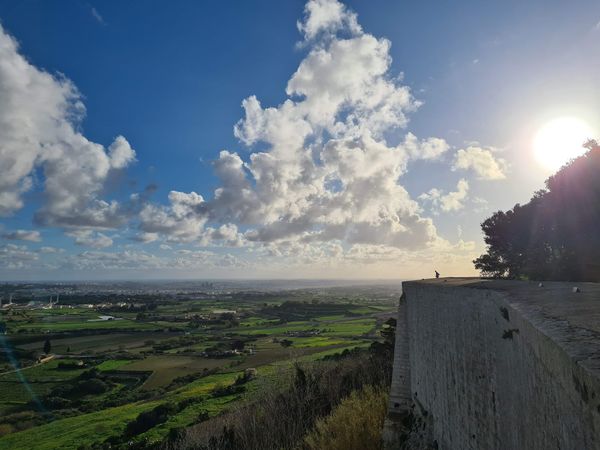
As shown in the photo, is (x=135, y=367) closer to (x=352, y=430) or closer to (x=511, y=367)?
(x=352, y=430)

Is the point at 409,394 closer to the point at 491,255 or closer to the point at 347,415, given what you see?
the point at 347,415

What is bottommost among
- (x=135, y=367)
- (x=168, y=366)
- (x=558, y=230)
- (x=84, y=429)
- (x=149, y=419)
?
(x=84, y=429)

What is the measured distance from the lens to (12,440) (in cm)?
3272

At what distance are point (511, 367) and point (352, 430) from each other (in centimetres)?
663

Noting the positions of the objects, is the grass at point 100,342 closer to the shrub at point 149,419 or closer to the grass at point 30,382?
the grass at point 30,382

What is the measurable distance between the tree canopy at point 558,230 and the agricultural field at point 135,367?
17485 millimetres

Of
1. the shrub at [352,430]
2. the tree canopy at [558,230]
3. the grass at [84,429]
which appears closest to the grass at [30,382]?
the grass at [84,429]

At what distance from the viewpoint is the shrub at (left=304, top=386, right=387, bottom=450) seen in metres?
9.10

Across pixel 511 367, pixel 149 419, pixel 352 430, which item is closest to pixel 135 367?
pixel 149 419

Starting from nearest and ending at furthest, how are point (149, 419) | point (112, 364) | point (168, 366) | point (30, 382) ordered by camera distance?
1. point (149, 419)
2. point (30, 382)
3. point (168, 366)
4. point (112, 364)

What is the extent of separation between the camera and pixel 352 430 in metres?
9.58

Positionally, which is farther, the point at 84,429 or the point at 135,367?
the point at 135,367

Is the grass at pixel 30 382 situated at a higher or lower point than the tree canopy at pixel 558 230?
lower

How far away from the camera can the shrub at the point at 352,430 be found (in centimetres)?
910
